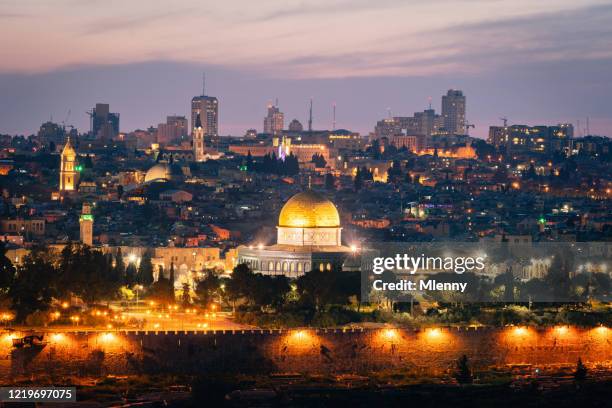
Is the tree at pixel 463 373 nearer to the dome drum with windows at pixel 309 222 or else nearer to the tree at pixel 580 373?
the tree at pixel 580 373

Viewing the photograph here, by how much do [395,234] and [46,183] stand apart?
49355mm

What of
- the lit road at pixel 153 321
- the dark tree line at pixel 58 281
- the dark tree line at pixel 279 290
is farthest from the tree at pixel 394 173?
the lit road at pixel 153 321

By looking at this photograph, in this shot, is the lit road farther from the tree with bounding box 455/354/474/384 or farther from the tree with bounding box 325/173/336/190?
the tree with bounding box 325/173/336/190

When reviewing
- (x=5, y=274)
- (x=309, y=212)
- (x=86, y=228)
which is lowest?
(x=5, y=274)

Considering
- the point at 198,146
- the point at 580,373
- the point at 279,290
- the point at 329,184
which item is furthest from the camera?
the point at 198,146

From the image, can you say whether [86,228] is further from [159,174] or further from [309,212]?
[159,174]

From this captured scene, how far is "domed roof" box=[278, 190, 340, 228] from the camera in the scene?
81.1m

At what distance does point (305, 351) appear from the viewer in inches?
2516

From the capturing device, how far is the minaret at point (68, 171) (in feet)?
461

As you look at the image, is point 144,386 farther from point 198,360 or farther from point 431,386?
point 431,386

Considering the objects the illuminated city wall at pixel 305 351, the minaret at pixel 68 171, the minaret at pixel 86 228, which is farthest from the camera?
the minaret at pixel 68 171

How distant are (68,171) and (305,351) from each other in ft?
261

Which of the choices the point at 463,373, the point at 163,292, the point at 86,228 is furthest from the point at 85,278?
the point at 86,228

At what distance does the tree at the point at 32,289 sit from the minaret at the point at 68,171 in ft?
230
